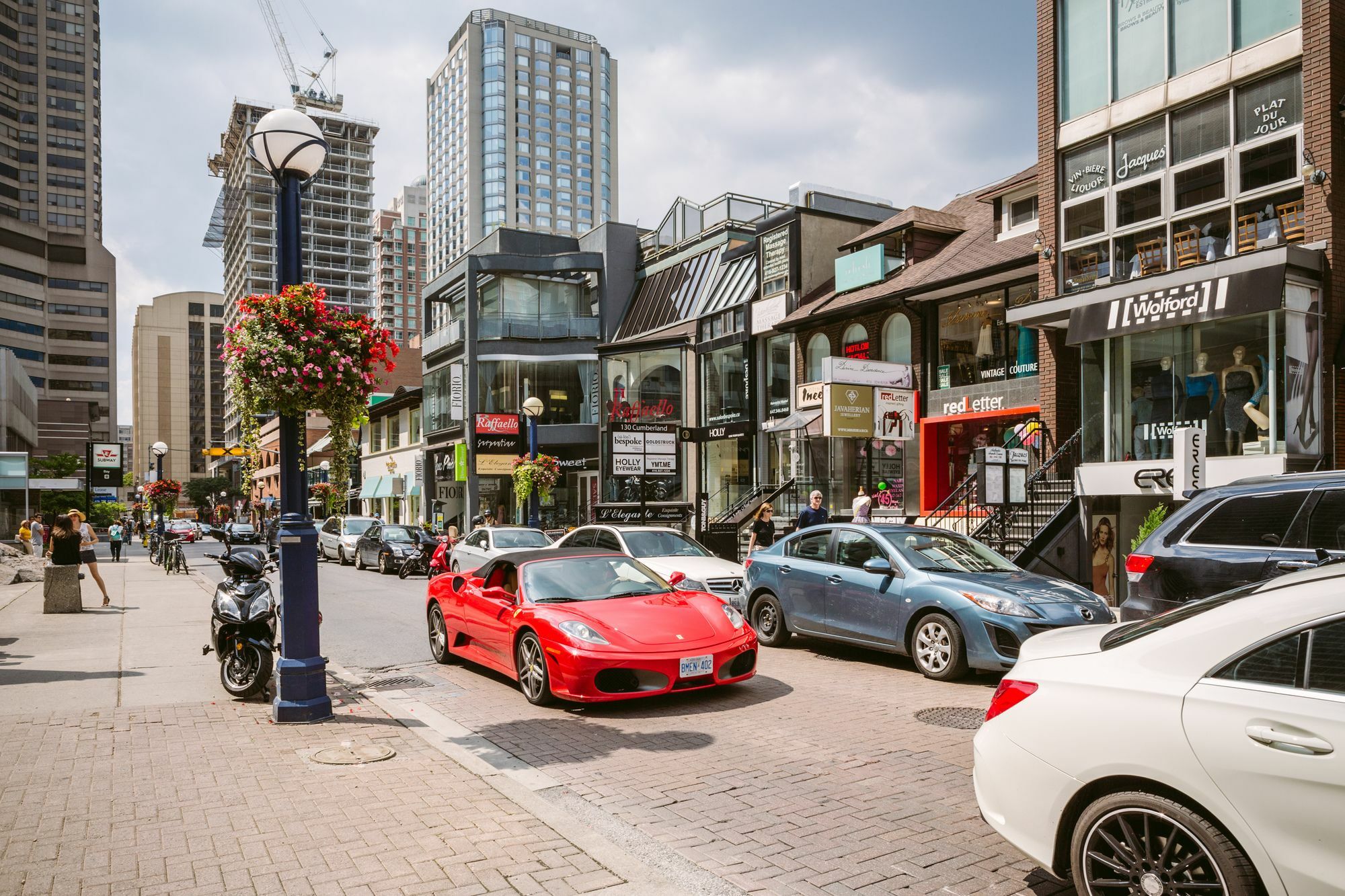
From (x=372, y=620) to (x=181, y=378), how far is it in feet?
562

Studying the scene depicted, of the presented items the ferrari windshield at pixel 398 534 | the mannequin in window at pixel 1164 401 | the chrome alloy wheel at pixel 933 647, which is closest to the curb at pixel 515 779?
the chrome alloy wheel at pixel 933 647

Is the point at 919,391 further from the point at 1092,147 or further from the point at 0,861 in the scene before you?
the point at 0,861

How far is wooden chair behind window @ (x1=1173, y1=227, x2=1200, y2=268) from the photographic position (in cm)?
1508

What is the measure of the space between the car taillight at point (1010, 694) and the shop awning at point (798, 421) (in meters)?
18.2

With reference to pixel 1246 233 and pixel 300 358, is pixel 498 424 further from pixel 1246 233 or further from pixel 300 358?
pixel 300 358

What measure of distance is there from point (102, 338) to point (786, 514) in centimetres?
10905

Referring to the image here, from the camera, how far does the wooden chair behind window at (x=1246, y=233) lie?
47.3 feet

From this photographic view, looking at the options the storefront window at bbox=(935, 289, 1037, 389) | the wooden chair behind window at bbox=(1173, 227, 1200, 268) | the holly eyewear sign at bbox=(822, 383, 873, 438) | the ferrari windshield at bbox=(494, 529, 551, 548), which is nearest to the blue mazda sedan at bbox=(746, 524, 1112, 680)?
the ferrari windshield at bbox=(494, 529, 551, 548)

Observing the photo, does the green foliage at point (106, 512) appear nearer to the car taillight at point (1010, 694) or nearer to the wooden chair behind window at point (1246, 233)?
the wooden chair behind window at point (1246, 233)

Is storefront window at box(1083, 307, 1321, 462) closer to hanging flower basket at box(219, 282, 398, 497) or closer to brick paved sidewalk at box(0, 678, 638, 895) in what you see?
hanging flower basket at box(219, 282, 398, 497)

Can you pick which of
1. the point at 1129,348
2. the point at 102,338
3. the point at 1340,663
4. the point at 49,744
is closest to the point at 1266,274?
the point at 1129,348

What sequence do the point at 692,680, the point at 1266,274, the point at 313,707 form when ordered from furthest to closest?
the point at 1266,274 < the point at 692,680 < the point at 313,707

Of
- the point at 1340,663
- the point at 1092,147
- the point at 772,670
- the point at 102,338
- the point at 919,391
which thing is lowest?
the point at 772,670

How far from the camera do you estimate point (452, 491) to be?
48.2 meters
